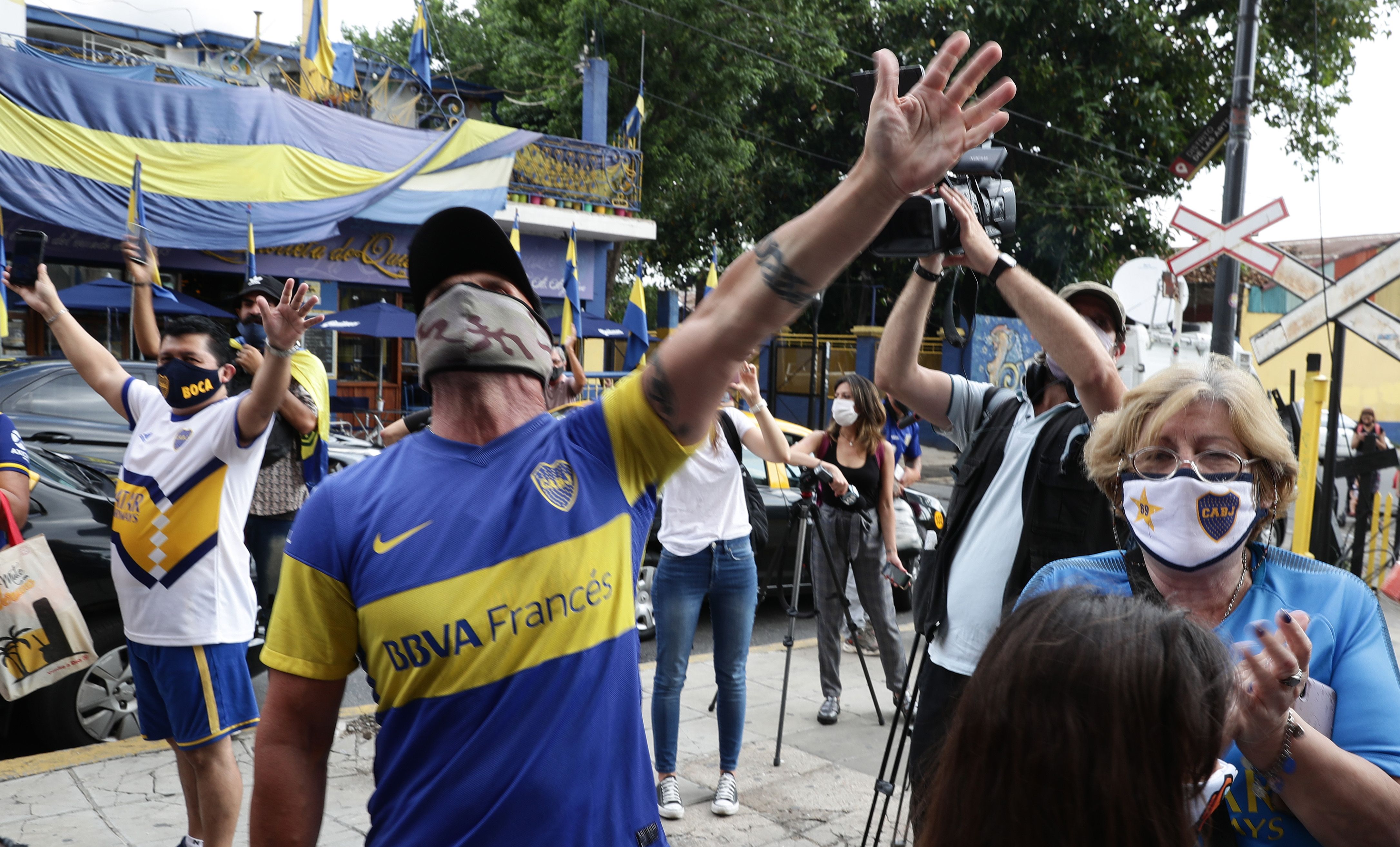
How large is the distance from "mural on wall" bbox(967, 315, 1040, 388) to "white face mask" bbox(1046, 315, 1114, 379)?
62.2ft

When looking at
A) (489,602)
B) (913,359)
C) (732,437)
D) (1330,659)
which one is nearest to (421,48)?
(732,437)

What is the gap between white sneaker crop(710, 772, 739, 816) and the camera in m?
4.49

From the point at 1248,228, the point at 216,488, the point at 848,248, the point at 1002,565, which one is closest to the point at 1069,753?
the point at 848,248

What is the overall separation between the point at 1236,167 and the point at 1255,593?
7708mm

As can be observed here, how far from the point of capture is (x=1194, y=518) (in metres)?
2.08

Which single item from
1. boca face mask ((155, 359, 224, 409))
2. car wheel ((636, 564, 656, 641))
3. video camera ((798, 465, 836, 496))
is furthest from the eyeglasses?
car wheel ((636, 564, 656, 641))

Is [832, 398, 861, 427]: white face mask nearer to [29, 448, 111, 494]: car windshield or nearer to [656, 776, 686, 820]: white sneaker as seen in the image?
[656, 776, 686, 820]: white sneaker

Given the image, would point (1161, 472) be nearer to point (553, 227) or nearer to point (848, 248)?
point (848, 248)

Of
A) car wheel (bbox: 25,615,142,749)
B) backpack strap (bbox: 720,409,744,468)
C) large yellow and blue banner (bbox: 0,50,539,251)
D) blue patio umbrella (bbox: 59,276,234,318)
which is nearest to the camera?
backpack strap (bbox: 720,409,744,468)

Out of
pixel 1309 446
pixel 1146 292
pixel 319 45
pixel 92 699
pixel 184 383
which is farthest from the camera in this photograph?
pixel 319 45

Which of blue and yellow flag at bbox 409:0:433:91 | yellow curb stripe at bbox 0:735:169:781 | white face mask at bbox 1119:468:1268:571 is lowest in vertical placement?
yellow curb stripe at bbox 0:735:169:781

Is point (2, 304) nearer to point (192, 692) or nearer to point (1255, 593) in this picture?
point (192, 692)

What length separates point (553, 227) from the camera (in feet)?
62.2

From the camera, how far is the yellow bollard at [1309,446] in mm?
7277
